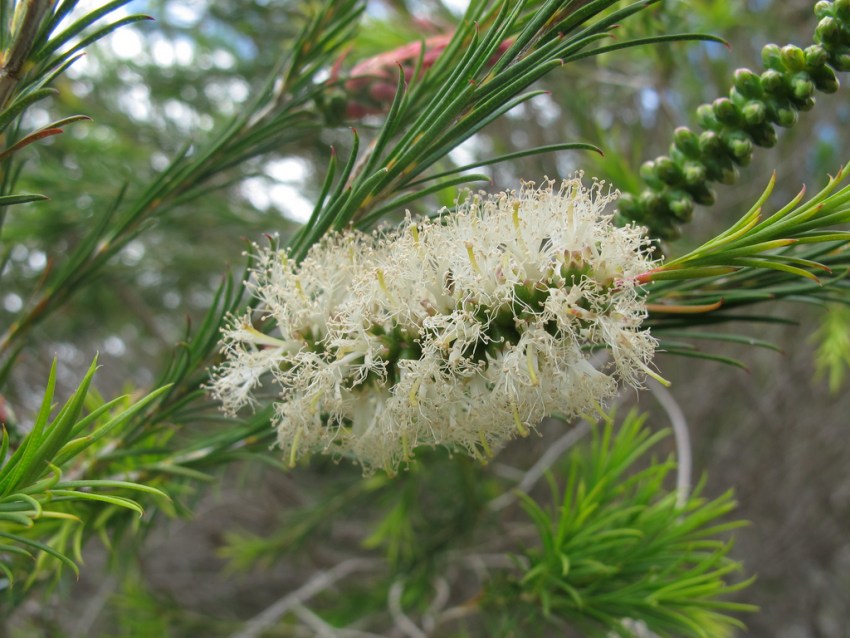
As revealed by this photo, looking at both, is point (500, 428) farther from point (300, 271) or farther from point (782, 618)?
point (782, 618)

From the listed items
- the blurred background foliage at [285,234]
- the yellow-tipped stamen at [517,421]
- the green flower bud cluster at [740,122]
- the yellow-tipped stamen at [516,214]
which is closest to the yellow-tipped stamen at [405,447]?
the yellow-tipped stamen at [517,421]

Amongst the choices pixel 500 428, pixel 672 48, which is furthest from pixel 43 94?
pixel 672 48

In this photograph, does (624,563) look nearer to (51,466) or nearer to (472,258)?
(472,258)

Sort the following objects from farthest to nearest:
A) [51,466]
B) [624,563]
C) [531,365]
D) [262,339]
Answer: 1. [624,563]
2. [262,339]
3. [531,365]
4. [51,466]

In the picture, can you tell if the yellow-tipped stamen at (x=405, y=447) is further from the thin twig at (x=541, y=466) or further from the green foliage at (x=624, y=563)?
the thin twig at (x=541, y=466)

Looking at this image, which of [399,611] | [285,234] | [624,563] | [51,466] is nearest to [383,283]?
[51,466]
